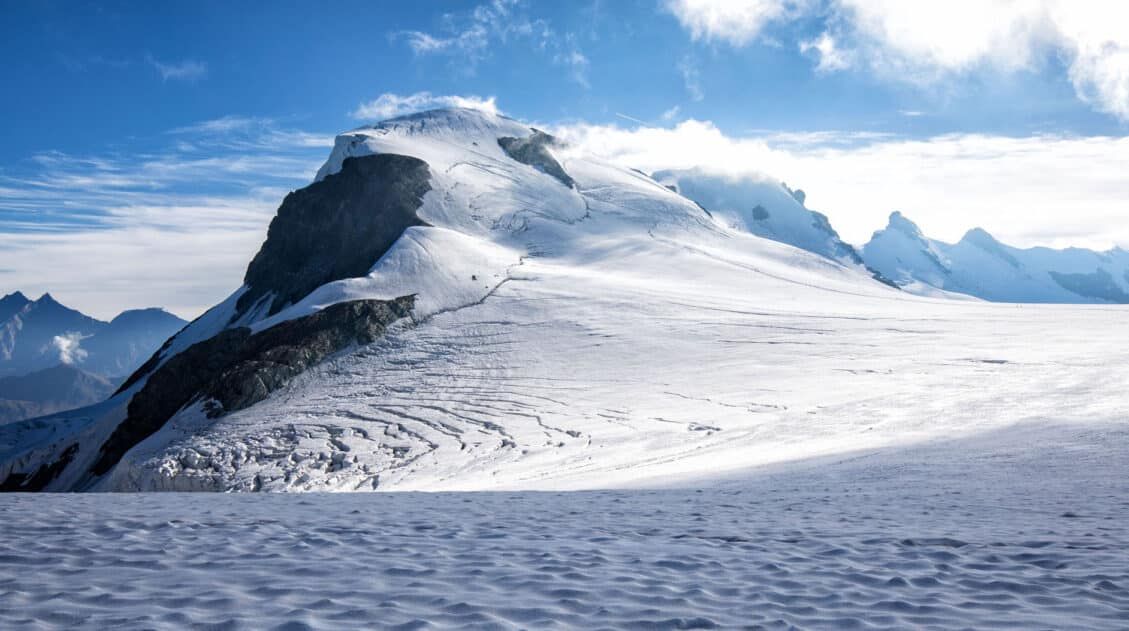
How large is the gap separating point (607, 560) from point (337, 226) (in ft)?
237

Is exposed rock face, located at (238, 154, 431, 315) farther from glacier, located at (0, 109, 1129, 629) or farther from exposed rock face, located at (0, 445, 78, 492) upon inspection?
exposed rock face, located at (0, 445, 78, 492)

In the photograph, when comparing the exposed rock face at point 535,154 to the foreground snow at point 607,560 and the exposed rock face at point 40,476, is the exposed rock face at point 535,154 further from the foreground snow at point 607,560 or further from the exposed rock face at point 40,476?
the foreground snow at point 607,560

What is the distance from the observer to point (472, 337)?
143 feet

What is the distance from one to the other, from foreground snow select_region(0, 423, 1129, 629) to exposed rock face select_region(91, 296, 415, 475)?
24.8 m

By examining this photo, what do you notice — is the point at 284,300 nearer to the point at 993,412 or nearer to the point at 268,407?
the point at 268,407

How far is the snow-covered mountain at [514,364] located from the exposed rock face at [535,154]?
14391 millimetres

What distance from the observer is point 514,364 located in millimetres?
39062

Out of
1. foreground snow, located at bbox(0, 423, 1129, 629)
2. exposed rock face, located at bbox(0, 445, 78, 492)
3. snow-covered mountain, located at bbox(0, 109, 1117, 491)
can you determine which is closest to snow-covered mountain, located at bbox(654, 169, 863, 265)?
snow-covered mountain, located at bbox(0, 109, 1117, 491)

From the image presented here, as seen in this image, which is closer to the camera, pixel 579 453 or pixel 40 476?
pixel 579 453

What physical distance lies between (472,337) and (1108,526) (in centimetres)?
3600

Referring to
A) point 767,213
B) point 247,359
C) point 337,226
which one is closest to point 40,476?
point 247,359

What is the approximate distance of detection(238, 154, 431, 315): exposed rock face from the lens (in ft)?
221

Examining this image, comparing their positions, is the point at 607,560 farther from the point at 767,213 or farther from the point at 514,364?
the point at 767,213

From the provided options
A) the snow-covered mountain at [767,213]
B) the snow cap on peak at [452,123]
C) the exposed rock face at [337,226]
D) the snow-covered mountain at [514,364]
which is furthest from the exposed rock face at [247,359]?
the snow-covered mountain at [767,213]
